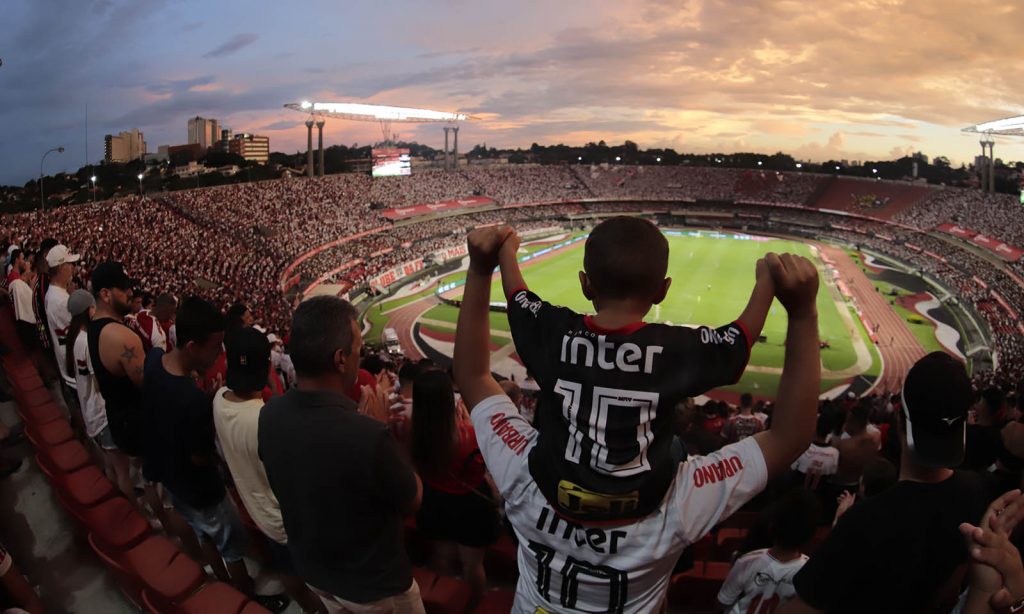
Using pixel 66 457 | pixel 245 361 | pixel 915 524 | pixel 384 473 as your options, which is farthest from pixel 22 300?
pixel 915 524

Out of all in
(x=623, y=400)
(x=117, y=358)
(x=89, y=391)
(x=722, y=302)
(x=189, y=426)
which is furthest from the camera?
(x=722, y=302)

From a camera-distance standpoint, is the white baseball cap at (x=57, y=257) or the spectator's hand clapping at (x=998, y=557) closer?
the spectator's hand clapping at (x=998, y=557)

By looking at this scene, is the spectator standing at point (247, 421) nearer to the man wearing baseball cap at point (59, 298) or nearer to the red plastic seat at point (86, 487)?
the red plastic seat at point (86, 487)

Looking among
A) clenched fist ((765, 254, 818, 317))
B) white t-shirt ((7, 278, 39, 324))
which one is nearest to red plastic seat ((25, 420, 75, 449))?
white t-shirt ((7, 278, 39, 324))

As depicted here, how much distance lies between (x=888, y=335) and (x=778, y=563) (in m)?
33.2

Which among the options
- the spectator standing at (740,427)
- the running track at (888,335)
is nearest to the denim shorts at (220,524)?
the spectator standing at (740,427)

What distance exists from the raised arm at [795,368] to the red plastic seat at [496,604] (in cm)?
191

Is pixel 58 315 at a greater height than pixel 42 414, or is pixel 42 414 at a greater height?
pixel 58 315

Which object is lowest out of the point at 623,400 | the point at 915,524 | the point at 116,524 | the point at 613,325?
the point at 116,524

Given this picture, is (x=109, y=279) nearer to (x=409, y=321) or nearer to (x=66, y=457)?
(x=66, y=457)

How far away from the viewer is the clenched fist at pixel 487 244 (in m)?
2.22

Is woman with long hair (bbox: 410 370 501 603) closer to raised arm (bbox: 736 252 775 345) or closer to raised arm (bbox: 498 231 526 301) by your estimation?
raised arm (bbox: 498 231 526 301)

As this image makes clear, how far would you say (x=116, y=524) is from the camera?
4.31m

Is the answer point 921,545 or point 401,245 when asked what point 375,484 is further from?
point 401,245
